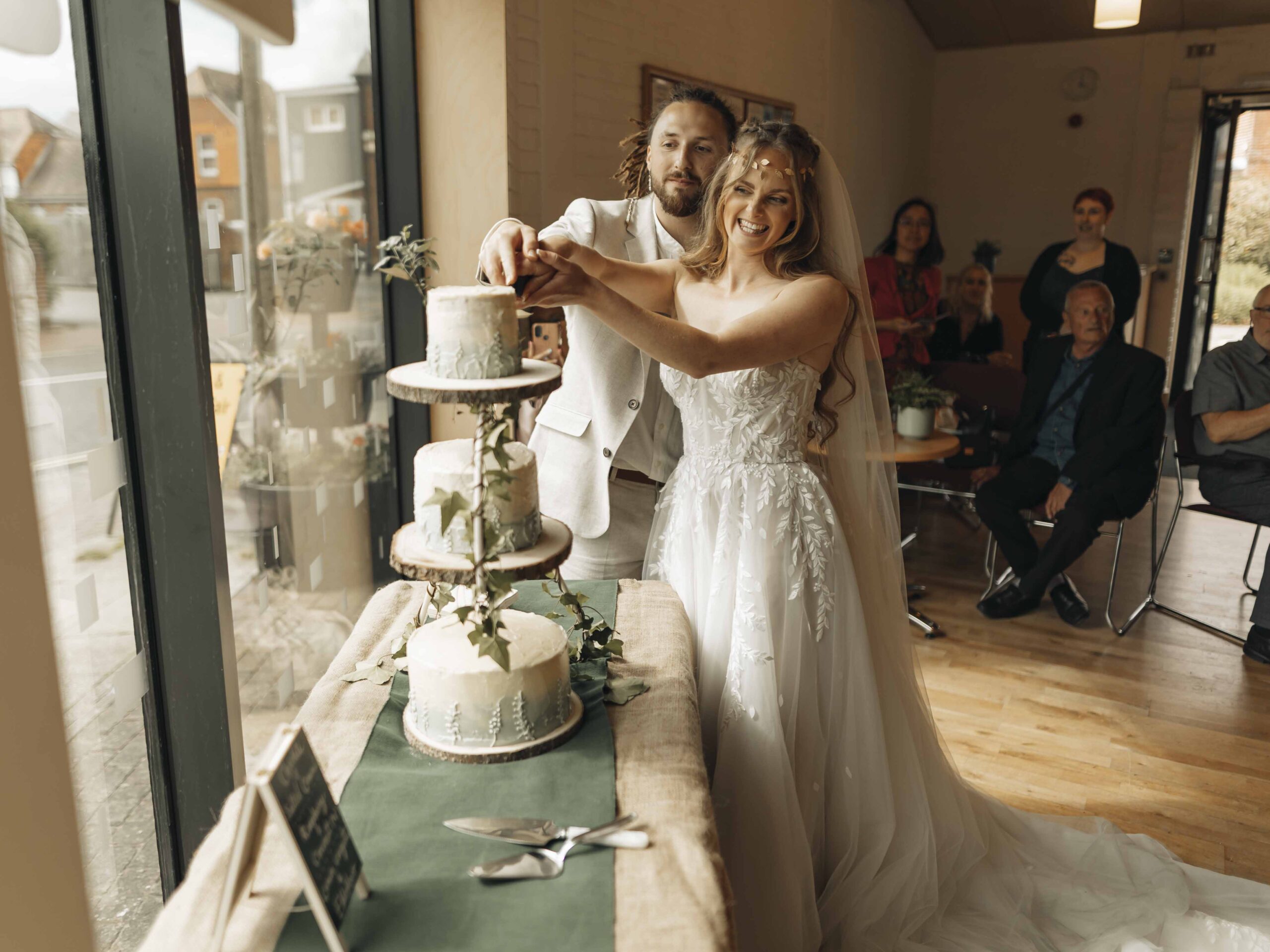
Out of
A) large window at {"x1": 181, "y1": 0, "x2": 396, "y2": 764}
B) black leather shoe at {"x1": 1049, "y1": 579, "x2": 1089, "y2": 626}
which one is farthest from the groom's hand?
black leather shoe at {"x1": 1049, "y1": 579, "x2": 1089, "y2": 626}

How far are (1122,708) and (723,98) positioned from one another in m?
3.40

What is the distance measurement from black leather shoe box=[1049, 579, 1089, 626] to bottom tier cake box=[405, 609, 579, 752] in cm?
334

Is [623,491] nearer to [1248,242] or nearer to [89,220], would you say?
[89,220]

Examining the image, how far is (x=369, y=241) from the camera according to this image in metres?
3.29

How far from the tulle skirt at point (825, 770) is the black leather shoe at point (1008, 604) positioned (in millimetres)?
1933

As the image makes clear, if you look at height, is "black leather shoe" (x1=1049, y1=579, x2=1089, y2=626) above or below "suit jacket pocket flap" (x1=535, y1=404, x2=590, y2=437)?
below

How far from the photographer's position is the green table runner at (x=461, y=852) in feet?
3.45

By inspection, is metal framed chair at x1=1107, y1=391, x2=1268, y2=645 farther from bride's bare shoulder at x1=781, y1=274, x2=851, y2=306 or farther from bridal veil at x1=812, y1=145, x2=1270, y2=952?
bride's bare shoulder at x1=781, y1=274, x2=851, y2=306

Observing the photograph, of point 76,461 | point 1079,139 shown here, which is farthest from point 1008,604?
point 1079,139

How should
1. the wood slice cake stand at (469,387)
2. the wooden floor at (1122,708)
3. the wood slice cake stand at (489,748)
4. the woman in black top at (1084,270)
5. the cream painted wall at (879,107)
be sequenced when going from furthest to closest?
the cream painted wall at (879,107) → the woman in black top at (1084,270) → the wooden floor at (1122,708) → the wood slice cake stand at (489,748) → the wood slice cake stand at (469,387)

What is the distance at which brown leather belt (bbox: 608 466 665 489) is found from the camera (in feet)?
7.93

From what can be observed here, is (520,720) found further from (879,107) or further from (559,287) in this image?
(879,107)

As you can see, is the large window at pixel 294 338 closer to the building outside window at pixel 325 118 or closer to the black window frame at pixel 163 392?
the building outside window at pixel 325 118

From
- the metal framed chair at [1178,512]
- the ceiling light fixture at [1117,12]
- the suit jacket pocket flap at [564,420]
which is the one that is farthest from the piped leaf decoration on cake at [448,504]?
the ceiling light fixture at [1117,12]
